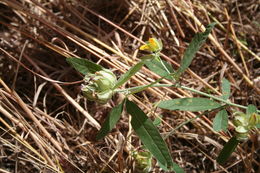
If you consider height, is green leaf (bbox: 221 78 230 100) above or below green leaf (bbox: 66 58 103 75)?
below

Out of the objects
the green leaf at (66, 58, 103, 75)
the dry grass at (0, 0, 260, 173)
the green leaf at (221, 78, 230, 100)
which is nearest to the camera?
the green leaf at (66, 58, 103, 75)

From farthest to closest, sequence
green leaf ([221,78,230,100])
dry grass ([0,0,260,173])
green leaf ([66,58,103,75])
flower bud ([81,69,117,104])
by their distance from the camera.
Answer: dry grass ([0,0,260,173])
green leaf ([221,78,230,100])
green leaf ([66,58,103,75])
flower bud ([81,69,117,104])

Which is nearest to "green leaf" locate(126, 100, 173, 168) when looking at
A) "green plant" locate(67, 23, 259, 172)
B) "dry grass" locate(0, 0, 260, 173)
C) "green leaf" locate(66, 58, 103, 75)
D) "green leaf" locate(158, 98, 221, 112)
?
"green plant" locate(67, 23, 259, 172)

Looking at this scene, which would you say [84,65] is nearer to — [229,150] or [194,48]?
[194,48]

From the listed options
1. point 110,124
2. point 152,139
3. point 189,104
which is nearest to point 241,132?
point 189,104

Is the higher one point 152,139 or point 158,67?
point 158,67

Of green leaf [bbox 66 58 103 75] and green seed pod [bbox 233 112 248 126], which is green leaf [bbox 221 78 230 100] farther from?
green leaf [bbox 66 58 103 75]

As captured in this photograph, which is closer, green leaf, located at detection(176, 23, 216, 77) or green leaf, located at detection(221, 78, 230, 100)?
green leaf, located at detection(176, 23, 216, 77)

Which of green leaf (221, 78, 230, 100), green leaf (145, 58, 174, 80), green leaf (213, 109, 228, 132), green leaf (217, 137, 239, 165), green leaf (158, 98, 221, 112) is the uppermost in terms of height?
green leaf (145, 58, 174, 80)
